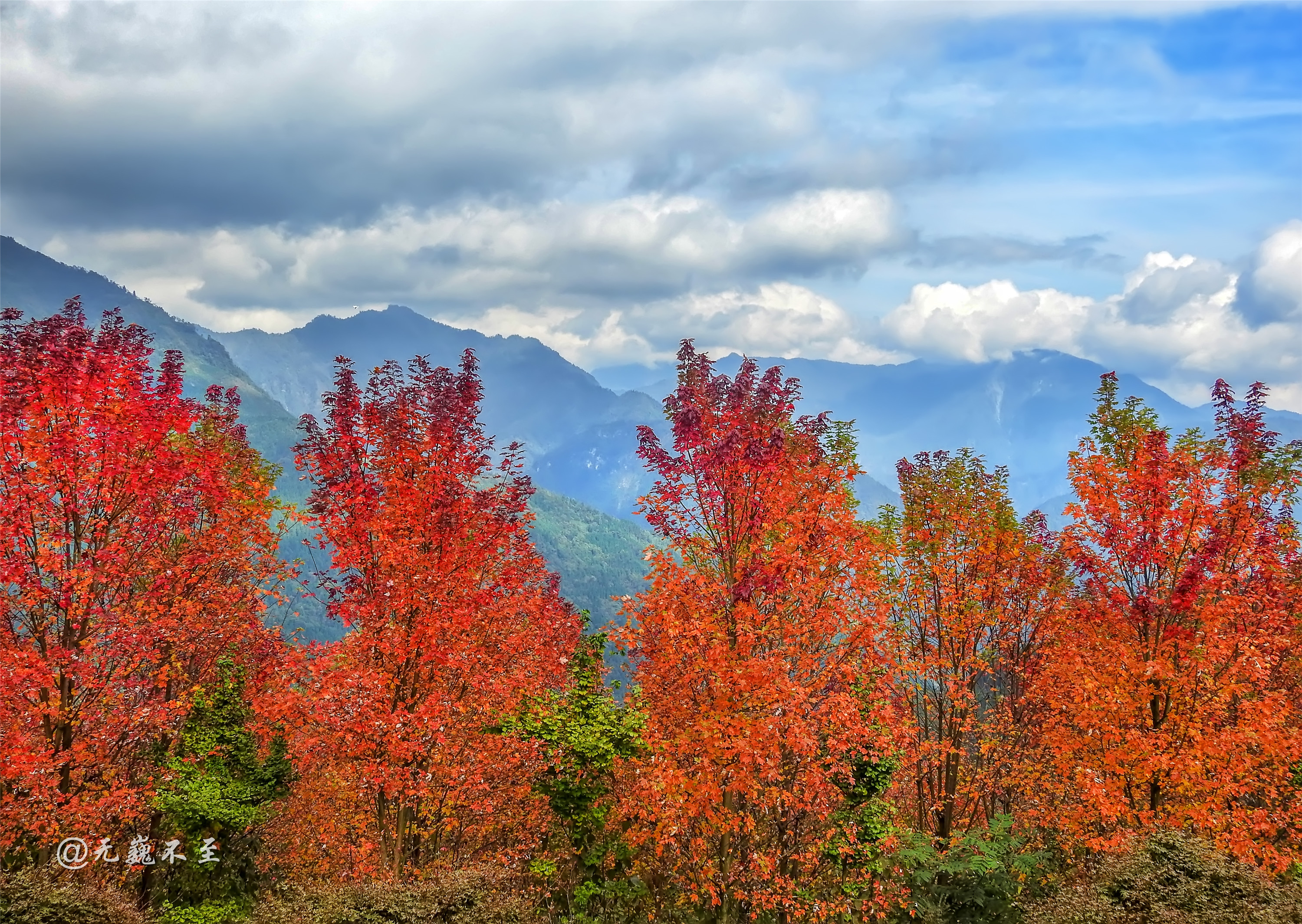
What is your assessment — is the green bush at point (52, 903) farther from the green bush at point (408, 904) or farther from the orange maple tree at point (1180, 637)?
the orange maple tree at point (1180, 637)

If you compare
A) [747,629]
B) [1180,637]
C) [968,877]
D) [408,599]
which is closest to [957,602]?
[1180,637]

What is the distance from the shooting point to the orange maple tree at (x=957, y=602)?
2239 centimetres

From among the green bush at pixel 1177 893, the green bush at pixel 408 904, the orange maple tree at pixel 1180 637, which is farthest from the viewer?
the orange maple tree at pixel 1180 637

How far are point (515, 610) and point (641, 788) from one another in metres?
6.80

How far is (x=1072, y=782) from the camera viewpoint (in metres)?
21.1

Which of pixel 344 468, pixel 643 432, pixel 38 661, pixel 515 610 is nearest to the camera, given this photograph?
pixel 38 661

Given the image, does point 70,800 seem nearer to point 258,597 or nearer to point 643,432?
point 258,597

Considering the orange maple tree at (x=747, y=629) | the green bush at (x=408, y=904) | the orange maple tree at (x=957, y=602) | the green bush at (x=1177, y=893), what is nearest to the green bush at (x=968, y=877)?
the orange maple tree at (x=957, y=602)

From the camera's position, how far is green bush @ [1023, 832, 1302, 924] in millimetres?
13453

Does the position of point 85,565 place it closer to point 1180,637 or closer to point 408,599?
point 408,599

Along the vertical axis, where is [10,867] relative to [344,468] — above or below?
below

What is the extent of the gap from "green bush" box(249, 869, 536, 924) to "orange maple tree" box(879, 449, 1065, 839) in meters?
11.4

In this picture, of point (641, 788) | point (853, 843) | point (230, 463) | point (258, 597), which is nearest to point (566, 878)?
point (641, 788)

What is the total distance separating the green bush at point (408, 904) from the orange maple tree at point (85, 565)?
4.69 meters
